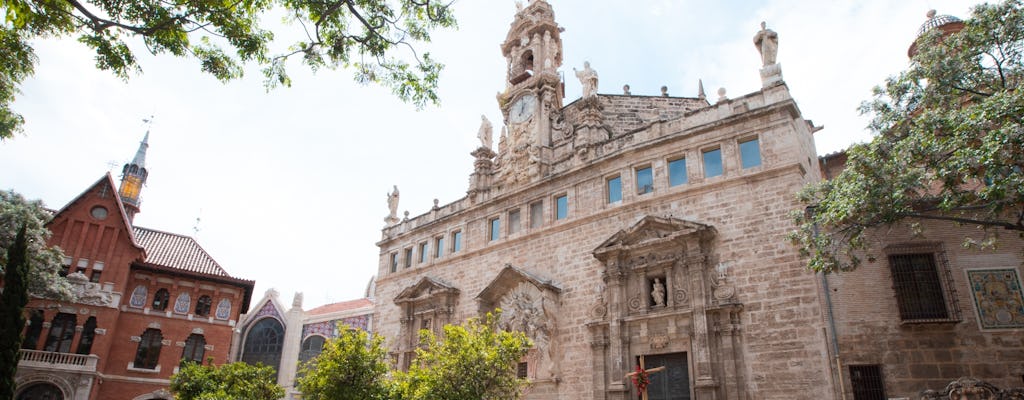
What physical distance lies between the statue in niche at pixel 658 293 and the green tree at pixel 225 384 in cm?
1402

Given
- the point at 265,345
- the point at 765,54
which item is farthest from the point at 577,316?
the point at 265,345

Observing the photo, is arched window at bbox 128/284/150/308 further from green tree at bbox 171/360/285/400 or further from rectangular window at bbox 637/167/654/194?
rectangular window at bbox 637/167/654/194

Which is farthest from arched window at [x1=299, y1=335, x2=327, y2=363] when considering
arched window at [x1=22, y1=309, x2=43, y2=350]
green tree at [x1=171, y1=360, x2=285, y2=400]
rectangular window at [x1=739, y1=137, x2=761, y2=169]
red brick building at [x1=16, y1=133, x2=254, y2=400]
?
rectangular window at [x1=739, y1=137, x2=761, y2=169]

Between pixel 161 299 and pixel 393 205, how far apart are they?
12780 mm

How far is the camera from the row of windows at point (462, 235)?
78.5 feet

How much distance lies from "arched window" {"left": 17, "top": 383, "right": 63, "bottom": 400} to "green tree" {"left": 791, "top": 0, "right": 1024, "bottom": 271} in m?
30.0

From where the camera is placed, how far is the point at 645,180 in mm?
21125

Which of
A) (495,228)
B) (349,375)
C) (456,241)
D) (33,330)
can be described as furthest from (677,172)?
(33,330)

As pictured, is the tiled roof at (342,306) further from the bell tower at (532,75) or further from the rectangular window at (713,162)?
the rectangular window at (713,162)

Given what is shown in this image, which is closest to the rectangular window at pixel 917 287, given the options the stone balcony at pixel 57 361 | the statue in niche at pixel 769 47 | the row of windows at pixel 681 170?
the row of windows at pixel 681 170

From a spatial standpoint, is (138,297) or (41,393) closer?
(41,393)

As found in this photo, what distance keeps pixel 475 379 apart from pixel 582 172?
9825 millimetres

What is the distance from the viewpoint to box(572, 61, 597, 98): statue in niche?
2508 cm

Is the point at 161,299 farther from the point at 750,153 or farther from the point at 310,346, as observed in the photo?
the point at 750,153
